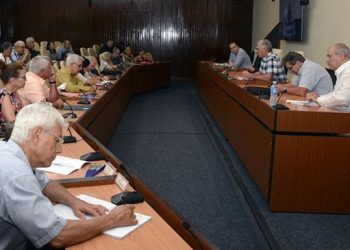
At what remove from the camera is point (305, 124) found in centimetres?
321

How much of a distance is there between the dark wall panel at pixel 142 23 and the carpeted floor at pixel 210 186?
20.3 ft

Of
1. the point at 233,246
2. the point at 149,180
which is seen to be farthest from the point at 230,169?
the point at 233,246

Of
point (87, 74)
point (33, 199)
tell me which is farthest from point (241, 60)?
point (33, 199)

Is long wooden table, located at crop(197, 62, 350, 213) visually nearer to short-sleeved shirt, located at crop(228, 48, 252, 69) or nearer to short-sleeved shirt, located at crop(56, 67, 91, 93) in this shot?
short-sleeved shirt, located at crop(56, 67, 91, 93)

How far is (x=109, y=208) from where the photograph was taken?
1.74 metres

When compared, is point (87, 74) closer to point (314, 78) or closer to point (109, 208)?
point (314, 78)

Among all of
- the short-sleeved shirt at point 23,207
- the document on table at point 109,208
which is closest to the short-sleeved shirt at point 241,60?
the document on table at point 109,208

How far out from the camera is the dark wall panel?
42.1 feet

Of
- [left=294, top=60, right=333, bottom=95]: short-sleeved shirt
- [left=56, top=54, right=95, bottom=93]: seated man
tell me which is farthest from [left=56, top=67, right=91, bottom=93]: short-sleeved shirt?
[left=294, top=60, right=333, bottom=95]: short-sleeved shirt

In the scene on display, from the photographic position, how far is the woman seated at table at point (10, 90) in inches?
131

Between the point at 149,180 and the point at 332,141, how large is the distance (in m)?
1.75

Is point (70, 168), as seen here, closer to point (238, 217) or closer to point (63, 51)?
point (238, 217)

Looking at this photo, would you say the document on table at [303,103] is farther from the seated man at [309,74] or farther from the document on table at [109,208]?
the document on table at [109,208]

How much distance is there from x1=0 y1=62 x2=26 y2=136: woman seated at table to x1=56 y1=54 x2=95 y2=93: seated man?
1733 mm
